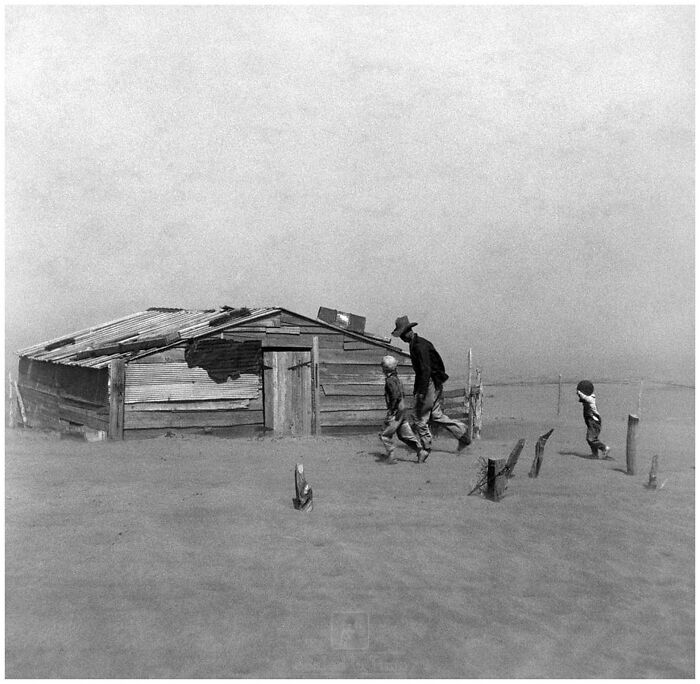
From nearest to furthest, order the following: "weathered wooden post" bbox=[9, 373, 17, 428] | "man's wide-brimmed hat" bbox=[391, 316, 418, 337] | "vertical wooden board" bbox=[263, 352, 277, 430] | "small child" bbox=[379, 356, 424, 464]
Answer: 1. "small child" bbox=[379, 356, 424, 464]
2. "man's wide-brimmed hat" bbox=[391, 316, 418, 337]
3. "vertical wooden board" bbox=[263, 352, 277, 430]
4. "weathered wooden post" bbox=[9, 373, 17, 428]

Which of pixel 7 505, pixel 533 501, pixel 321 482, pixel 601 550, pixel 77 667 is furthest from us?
pixel 321 482

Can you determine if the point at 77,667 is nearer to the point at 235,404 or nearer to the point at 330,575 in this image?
the point at 330,575

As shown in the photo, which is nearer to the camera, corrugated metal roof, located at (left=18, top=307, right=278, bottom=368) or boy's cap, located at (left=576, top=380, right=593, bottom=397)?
boy's cap, located at (left=576, top=380, right=593, bottom=397)

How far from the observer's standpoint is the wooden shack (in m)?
13.7

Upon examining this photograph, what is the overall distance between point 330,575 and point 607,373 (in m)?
51.7

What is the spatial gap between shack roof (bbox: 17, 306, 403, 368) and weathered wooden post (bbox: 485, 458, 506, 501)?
812 cm

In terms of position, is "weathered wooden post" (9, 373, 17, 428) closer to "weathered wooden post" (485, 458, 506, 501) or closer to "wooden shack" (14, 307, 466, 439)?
"wooden shack" (14, 307, 466, 439)

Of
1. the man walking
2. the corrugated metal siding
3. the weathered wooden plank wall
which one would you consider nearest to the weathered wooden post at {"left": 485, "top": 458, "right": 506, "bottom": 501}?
the man walking

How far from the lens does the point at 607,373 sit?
2064 inches

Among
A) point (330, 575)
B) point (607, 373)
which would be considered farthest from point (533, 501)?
point (607, 373)

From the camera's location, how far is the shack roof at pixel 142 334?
1406 cm

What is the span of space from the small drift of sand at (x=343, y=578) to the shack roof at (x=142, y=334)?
540cm

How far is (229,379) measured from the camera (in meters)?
14.5

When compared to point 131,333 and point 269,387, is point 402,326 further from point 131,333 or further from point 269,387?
point 131,333
